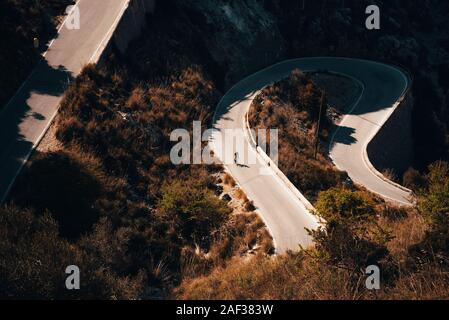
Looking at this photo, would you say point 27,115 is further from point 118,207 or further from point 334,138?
point 334,138

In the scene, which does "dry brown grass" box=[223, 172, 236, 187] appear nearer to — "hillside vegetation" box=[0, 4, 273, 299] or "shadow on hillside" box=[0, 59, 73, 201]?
"hillside vegetation" box=[0, 4, 273, 299]

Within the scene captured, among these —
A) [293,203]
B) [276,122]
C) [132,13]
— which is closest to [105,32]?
[132,13]

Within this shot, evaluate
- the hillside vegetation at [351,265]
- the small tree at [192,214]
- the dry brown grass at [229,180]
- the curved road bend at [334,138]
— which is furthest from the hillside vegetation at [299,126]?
the hillside vegetation at [351,265]

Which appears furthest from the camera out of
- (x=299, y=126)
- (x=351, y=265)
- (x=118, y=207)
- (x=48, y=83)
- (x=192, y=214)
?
(x=299, y=126)

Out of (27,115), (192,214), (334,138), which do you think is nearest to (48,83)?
(27,115)
